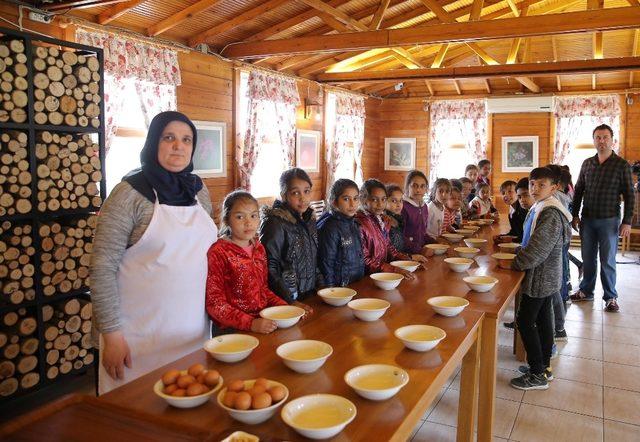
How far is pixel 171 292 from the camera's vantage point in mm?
2074

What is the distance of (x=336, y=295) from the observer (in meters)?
2.56

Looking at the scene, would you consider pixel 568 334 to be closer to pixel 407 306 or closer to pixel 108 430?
pixel 407 306

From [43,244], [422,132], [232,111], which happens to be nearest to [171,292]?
[43,244]

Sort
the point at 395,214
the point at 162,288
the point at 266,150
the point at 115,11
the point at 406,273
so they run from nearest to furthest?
the point at 162,288 < the point at 406,273 < the point at 395,214 < the point at 115,11 < the point at 266,150

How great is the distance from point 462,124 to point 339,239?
26.7 feet

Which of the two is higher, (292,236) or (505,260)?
(292,236)

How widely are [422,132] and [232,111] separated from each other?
5.17 metres


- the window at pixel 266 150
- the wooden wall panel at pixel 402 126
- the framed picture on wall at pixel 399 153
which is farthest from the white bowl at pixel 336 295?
the framed picture on wall at pixel 399 153

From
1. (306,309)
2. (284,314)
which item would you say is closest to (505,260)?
(306,309)

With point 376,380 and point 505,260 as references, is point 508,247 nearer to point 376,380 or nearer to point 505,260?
point 505,260

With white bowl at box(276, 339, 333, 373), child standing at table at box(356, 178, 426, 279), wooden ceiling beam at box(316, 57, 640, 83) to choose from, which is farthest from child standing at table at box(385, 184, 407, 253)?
wooden ceiling beam at box(316, 57, 640, 83)

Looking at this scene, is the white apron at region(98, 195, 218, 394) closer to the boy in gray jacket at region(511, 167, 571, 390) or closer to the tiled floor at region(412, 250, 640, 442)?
the tiled floor at region(412, 250, 640, 442)

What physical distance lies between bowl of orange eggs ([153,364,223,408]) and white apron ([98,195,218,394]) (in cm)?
60

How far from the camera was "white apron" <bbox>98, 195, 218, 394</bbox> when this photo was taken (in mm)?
2016
